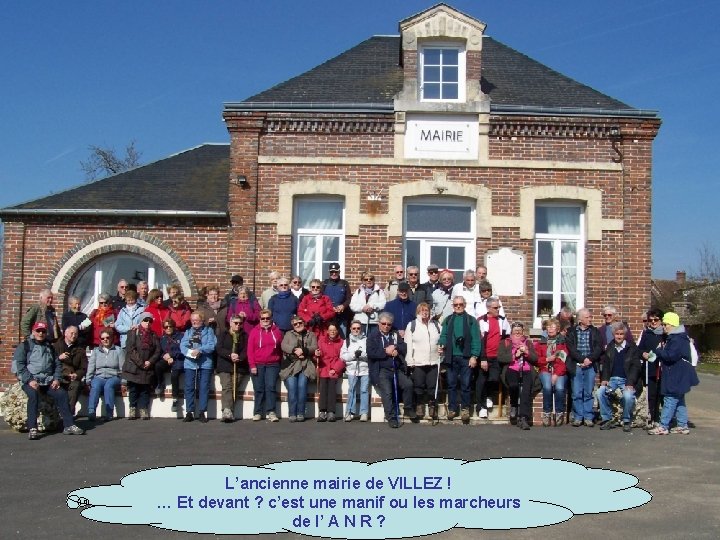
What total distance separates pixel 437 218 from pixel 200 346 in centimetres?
546

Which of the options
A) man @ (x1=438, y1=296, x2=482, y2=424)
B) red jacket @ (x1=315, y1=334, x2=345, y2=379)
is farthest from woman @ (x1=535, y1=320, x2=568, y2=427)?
red jacket @ (x1=315, y1=334, x2=345, y2=379)

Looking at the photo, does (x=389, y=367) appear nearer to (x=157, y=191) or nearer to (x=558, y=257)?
(x=558, y=257)

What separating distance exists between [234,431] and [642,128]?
9327mm

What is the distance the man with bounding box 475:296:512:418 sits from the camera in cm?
1173

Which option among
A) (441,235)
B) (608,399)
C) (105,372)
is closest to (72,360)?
(105,372)

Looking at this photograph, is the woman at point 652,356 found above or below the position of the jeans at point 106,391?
above

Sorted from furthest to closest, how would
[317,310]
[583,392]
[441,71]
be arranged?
[441,71], [317,310], [583,392]

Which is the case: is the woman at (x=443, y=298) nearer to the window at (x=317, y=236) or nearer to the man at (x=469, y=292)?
the man at (x=469, y=292)

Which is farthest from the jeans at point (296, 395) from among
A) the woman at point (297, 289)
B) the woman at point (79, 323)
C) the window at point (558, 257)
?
the window at point (558, 257)

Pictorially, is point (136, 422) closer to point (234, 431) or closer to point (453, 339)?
point (234, 431)

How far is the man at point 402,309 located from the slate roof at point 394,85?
14.7 feet

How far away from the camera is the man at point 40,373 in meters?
10.9

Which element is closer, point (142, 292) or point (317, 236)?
point (142, 292)

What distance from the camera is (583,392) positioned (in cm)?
1184
